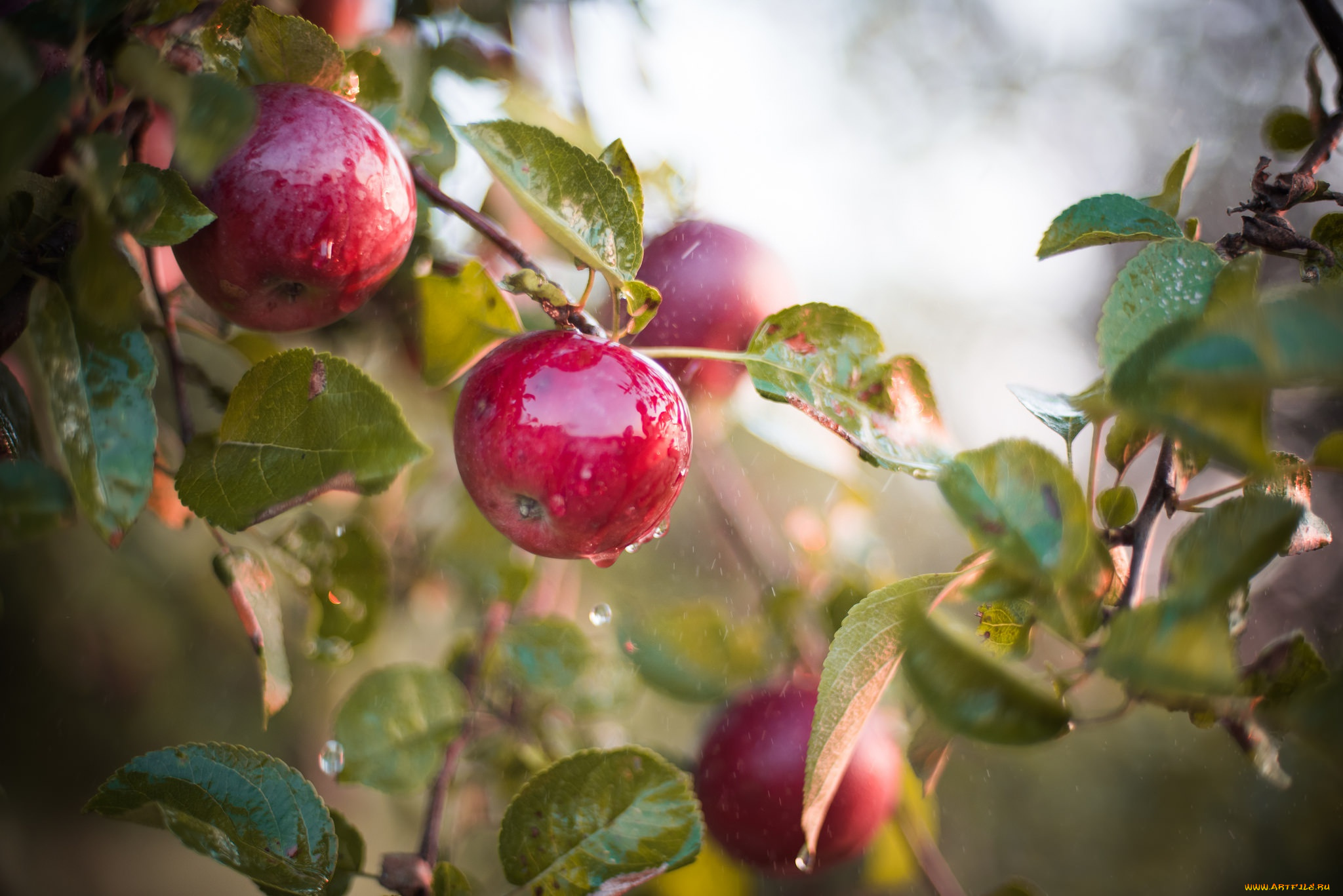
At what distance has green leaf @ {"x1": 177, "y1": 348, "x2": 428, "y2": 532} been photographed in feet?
1.44

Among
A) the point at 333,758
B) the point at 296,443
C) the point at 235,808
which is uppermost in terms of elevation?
the point at 296,443

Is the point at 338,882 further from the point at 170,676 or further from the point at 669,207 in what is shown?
the point at 170,676

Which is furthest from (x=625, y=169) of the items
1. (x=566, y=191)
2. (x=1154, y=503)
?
(x=1154, y=503)

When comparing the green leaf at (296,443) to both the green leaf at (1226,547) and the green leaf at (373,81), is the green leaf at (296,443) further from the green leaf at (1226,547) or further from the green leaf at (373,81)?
the green leaf at (1226,547)

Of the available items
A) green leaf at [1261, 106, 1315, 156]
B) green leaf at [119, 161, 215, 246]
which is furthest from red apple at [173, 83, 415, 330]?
green leaf at [1261, 106, 1315, 156]

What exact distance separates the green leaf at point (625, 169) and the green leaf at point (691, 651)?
538 mm

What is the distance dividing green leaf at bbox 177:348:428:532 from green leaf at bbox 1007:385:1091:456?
37cm

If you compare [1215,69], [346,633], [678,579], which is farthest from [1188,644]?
[1215,69]

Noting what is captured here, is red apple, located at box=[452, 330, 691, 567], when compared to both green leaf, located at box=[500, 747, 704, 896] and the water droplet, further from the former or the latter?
the water droplet

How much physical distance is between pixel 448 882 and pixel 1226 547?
0.50m

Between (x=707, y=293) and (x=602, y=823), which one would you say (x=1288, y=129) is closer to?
(x=707, y=293)

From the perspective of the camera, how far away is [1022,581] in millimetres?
351

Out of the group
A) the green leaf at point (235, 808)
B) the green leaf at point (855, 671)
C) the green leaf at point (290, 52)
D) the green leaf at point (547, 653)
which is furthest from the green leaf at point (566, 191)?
the green leaf at point (547, 653)

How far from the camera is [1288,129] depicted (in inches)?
24.7
